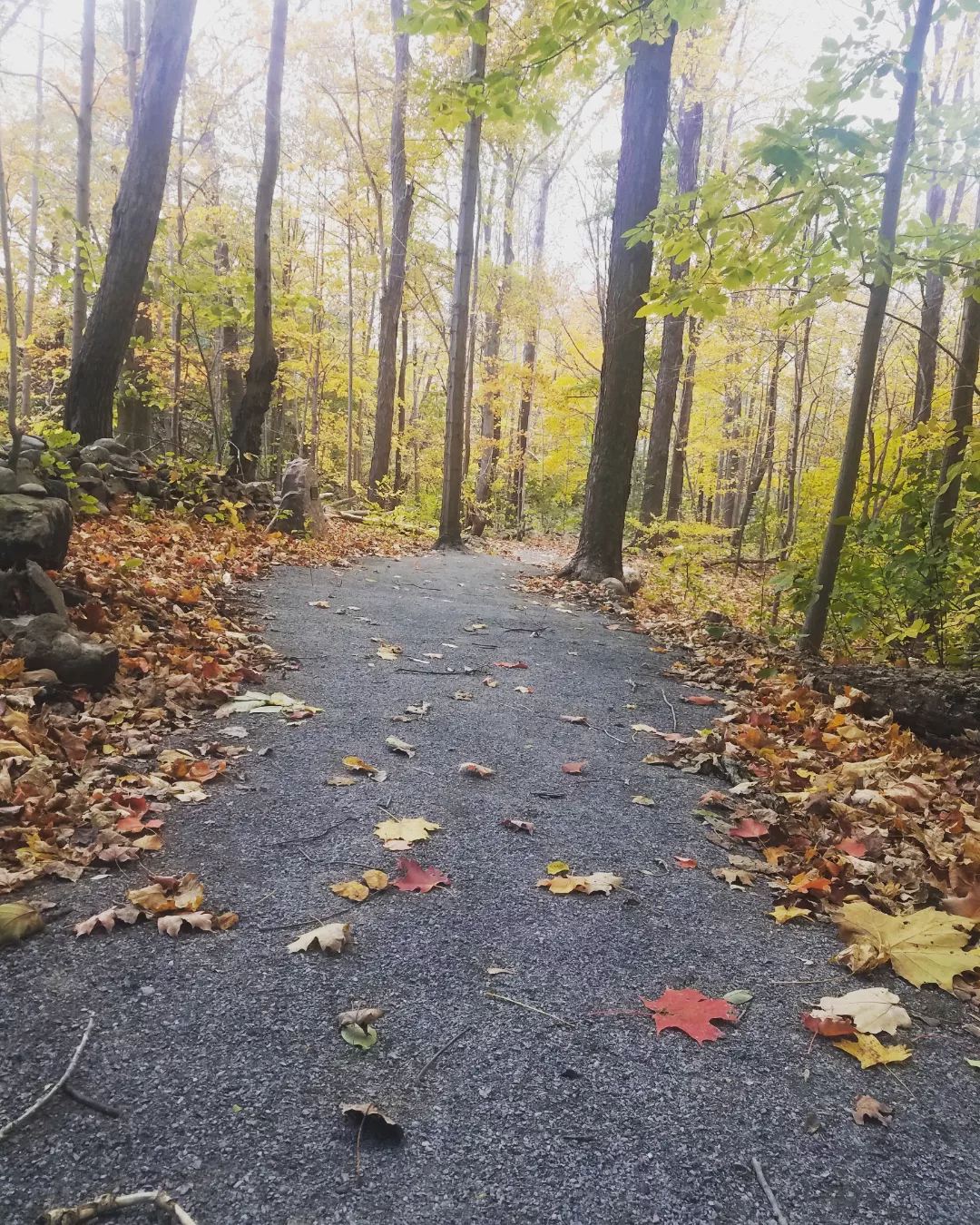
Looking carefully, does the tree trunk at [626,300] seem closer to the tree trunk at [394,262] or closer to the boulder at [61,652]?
the boulder at [61,652]

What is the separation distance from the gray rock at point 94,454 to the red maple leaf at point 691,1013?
6.98 meters

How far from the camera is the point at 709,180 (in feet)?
11.7

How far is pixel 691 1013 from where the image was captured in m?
1.61

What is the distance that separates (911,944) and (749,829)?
2.35 feet

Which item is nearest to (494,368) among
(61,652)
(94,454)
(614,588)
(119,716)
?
(614,588)

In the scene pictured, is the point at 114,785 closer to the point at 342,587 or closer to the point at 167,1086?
the point at 167,1086

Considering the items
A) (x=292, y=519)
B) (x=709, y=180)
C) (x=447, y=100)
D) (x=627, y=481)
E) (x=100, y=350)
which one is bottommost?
(x=292, y=519)

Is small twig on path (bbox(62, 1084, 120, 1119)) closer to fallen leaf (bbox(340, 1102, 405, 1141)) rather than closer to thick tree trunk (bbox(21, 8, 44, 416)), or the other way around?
fallen leaf (bbox(340, 1102, 405, 1141))

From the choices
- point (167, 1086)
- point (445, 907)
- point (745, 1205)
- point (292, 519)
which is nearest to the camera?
point (745, 1205)

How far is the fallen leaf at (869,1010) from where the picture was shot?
1595mm

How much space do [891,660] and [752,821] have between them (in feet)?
9.45

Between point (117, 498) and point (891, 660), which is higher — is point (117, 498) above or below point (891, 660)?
above

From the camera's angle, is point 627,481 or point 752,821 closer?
point 752,821

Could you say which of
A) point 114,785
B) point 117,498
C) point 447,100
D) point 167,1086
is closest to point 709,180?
point 447,100
